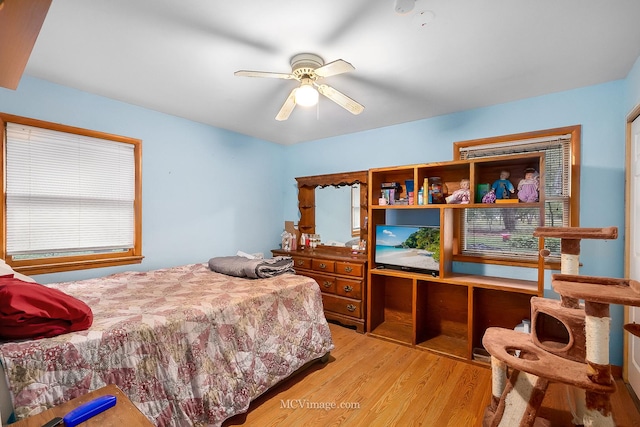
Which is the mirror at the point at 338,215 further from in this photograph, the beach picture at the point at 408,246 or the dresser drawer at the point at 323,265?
the beach picture at the point at 408,246

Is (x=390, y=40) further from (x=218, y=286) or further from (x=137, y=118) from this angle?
(x=137, y=118)

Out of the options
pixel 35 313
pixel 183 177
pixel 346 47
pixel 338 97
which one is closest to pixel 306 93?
pixel 338 97

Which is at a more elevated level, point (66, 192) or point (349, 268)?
point (66, 192)

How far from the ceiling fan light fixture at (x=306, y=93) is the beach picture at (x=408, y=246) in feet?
5.48

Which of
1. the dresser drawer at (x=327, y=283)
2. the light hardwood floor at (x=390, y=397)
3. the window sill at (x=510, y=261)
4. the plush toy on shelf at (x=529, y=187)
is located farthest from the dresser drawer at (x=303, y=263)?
the plush toy on shelf at (x=529, y=187)

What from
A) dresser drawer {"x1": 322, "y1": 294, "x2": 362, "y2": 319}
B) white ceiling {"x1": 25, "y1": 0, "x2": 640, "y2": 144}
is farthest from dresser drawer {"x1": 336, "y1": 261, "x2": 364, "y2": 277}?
white ceiling {"x1": 25, "y1": 0, "x2": 640, "y2": 144}

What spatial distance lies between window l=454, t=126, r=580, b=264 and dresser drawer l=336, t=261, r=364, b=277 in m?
1.07

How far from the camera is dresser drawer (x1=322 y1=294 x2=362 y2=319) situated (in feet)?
10.6

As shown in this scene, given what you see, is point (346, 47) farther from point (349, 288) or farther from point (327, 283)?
point (327, 283)

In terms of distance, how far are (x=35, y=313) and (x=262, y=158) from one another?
10.4 ft

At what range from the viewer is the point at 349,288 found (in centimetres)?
328

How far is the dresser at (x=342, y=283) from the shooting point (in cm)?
321

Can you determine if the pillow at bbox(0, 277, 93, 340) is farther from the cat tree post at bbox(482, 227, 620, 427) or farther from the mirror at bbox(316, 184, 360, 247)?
the mirror at bbox(316, 184, 360, 247)

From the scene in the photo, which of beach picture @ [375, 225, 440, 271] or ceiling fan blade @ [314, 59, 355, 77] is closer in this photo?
ceiling fan blade @ [314, 59, 355, 77]
